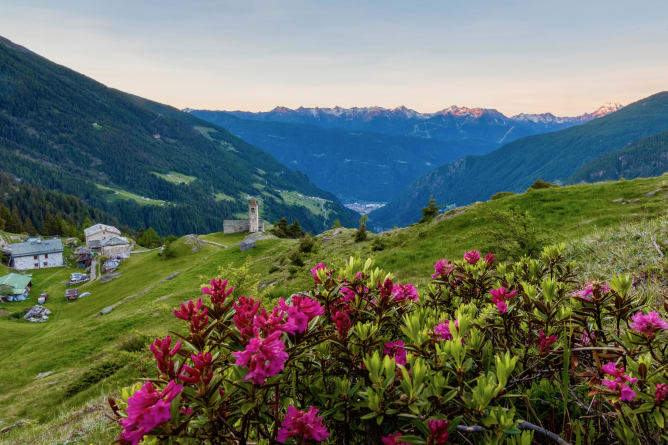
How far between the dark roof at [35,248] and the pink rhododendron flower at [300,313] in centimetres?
12685

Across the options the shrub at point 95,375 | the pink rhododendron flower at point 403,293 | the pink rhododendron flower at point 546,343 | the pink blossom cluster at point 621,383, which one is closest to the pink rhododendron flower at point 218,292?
the pink rhododendron flower at point 403,293

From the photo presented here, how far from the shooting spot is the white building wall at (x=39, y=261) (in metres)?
92.7

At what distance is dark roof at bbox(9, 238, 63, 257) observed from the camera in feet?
A: 303

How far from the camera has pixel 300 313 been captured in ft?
6.09

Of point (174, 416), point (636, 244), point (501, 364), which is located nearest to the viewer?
point (174, 416)

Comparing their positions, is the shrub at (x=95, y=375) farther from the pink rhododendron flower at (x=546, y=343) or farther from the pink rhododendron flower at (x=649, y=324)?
the pink rhododendron flower at (x=649, y=324)

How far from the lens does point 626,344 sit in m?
2.02

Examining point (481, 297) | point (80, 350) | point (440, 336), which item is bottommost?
point (80, 350)

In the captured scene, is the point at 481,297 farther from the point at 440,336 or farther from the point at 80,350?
the point at 80,350

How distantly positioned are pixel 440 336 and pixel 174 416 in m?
1.70

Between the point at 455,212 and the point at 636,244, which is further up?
the point at 636,244

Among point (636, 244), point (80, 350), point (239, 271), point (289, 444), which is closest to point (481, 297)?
point (289, 444)

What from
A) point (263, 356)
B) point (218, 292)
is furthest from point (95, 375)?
point (263, 356)

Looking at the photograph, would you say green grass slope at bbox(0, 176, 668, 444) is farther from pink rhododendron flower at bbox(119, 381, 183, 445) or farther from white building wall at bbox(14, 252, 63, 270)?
white building wall at bbox(14, 252, 63, 270)
